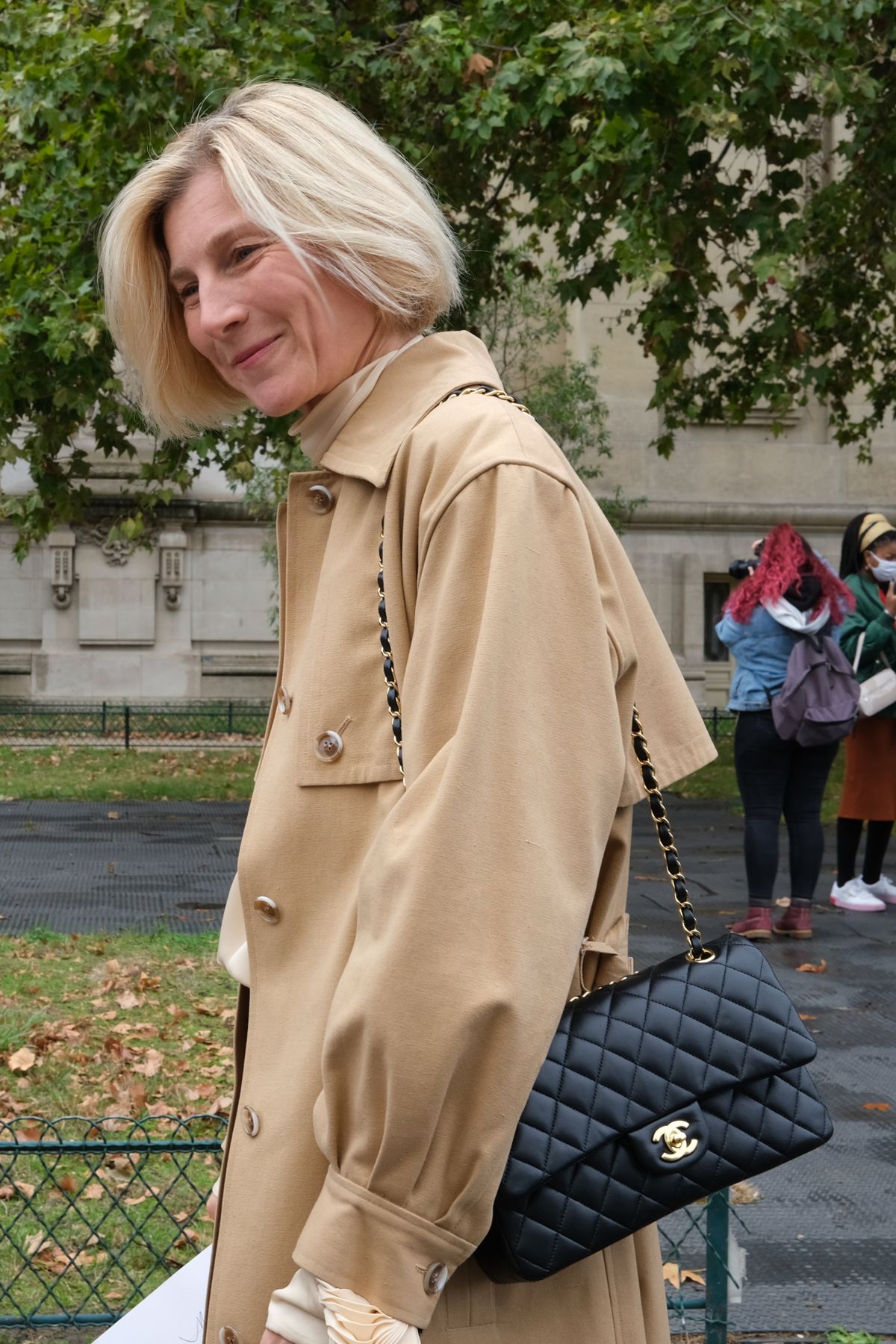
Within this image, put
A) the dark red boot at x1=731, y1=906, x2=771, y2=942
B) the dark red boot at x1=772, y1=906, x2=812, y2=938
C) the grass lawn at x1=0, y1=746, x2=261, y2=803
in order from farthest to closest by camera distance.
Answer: the grass lawn at x1=0, y1=746, x2=261, y2=803 < the dark red boot at x1=772, y1=906, x2=812, y2=938 < the dark red boot at x1=731, y1=906, x2=771, y2=942

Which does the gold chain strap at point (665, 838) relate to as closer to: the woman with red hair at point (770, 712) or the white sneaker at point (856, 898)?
the woman with red hair at point (770, 712)

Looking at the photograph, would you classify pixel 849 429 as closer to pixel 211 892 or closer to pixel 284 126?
pixel 211 892

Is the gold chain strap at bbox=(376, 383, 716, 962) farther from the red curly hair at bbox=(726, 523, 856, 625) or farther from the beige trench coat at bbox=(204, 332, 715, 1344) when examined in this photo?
the red curly hair at bbox=(726, 523, 856, 625)

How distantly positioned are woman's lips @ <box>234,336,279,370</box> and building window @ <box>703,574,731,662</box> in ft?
76.9

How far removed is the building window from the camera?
2498cm

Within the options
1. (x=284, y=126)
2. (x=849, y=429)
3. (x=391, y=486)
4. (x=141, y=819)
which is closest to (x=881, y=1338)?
(x=391, y=486)

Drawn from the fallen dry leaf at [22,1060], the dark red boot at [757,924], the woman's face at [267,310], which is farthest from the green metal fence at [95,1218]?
the dark red boot at [757,924]

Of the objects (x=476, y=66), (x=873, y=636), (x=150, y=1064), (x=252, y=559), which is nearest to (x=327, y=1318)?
(x=150, y=1064)

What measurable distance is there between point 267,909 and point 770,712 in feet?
21.4

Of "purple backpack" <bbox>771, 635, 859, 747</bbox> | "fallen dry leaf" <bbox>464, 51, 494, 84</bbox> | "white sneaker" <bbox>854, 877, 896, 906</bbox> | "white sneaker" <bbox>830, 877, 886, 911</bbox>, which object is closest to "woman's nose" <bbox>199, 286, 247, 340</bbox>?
"purple backpack" <bbox>771, 635, 859, 747</bbox>

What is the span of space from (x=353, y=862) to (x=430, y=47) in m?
9.21

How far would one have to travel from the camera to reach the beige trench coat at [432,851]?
1250 millimetres

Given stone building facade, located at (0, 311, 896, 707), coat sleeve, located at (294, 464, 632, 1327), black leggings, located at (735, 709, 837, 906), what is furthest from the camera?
stone building facade, located at (0, 311, 896, 707)

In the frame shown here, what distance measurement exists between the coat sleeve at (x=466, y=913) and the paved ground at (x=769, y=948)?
2.82 m
